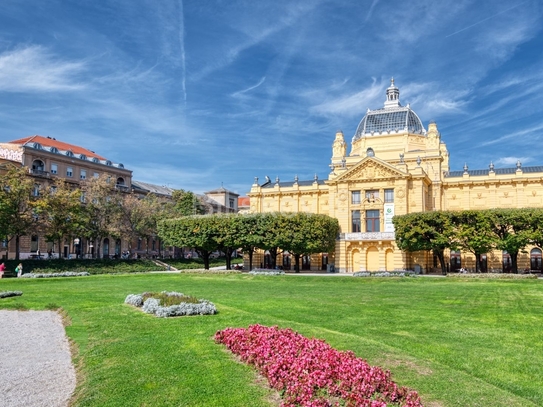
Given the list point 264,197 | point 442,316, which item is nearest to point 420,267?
point 264,197

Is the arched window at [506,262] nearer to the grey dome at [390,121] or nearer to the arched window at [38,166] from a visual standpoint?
the grey dome at [390,121]

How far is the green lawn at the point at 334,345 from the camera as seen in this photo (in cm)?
1009

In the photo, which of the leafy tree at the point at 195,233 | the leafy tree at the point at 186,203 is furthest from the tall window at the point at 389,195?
the leafy tree at the point at 186,203

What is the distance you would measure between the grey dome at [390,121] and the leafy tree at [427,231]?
22.4 m

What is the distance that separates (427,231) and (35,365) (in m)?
48.5

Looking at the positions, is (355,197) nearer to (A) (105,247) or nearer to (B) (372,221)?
(B) (372,221)

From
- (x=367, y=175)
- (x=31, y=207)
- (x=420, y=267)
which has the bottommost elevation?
(x=420, y=267)

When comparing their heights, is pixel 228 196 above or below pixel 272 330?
above

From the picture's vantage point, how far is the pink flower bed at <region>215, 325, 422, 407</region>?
29.8ft

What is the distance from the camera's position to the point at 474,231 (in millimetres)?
→ 52312

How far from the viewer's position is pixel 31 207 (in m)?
59.5

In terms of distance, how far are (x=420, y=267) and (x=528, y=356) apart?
50.5 m

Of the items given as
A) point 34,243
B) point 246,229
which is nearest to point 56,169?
point 34,243

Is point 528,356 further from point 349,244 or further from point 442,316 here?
point 349,244
